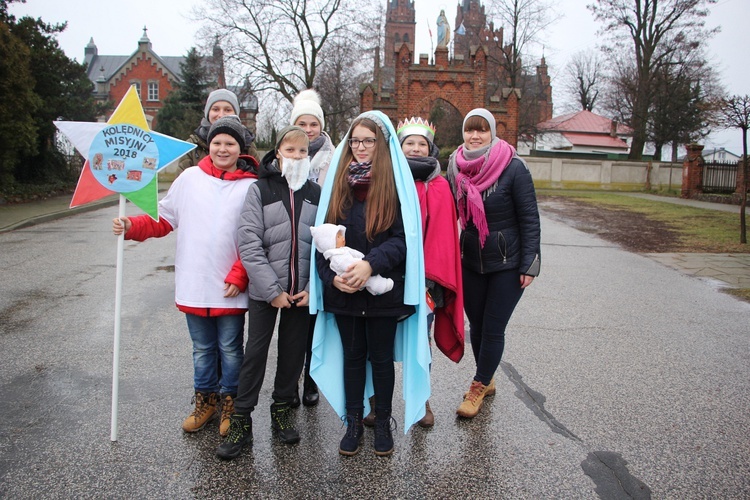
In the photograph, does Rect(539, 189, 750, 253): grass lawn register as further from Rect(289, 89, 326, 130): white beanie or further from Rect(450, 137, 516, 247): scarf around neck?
Rect(289, 89, 326, 130): white beanie

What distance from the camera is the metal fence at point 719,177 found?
25.4m

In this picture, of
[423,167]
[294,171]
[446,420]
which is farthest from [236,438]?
[423,167]

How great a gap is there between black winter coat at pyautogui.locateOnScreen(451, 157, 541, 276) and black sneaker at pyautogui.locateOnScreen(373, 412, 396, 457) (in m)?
1.11

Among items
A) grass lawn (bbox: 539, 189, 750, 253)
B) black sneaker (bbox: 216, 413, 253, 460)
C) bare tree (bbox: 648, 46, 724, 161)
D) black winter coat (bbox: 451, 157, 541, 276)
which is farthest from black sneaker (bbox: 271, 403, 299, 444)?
bare tree (bbox: 648, 46, 724, 161)

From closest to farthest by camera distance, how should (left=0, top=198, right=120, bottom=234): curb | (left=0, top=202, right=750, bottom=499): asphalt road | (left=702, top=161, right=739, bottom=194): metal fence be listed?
1. (left=0, top=202, right=750, bottom=499): asphalt road
2. (left=0, top=198, right=120, bottom=234): curb
3. (left=702, top=161, right=739, bottom=194): metal fence

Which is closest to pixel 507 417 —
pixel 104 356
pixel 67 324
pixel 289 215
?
pixel 289 215

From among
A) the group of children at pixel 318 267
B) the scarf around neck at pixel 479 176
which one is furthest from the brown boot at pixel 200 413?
the scarf around neck at pixel 479 176

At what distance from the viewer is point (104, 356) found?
469 cm

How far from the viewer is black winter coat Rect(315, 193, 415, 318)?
311 cm

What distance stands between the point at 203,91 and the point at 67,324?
125ft

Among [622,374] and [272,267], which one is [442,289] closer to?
[272,267]

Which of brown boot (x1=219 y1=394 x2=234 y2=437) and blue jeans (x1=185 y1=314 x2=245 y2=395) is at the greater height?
blue jeans (x1=185 y1=314 x2=245 y2=395)

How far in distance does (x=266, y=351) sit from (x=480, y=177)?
167cm

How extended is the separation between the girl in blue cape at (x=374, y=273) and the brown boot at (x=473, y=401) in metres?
0.51
